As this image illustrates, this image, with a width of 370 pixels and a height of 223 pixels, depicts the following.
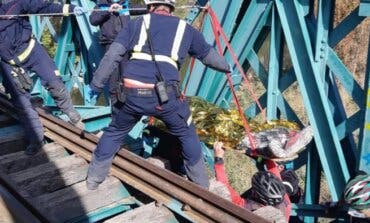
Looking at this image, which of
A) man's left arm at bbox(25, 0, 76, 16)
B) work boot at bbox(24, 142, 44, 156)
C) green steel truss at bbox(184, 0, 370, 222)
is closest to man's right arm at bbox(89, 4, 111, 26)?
man's left arm at bbox(25, 0, 76, 16)

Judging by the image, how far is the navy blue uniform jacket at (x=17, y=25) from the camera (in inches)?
212

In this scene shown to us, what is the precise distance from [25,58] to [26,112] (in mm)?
639

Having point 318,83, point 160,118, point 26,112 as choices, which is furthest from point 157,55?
point 26,112

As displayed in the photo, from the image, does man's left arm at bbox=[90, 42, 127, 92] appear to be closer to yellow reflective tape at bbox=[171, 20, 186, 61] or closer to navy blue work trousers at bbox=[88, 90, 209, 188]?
navy blue work trousers at bbox=[88, 90, 209, 188]

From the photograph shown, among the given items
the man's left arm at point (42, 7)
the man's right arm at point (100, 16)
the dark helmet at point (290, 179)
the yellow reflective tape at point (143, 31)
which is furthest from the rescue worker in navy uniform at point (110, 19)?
the dark helmet at point (290, 179)

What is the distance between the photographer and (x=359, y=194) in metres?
4.40

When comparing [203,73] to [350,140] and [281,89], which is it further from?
[350,140]

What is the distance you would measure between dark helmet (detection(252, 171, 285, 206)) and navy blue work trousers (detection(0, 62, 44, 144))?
2.64m

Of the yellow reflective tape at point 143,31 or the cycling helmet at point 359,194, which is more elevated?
the yellow reflective tape at point 143,31

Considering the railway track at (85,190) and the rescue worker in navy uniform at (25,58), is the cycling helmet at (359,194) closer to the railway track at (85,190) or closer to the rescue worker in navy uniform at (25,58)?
the railway track at (85,190)

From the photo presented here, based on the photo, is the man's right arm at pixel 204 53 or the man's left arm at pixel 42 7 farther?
the man's left arm at pixel 42 7

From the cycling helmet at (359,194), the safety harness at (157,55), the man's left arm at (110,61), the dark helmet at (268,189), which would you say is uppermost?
the safety harness at (157,55)

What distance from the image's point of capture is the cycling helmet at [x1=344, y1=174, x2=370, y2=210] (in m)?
4.37

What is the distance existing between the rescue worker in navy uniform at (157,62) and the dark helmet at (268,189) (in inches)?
27.0
